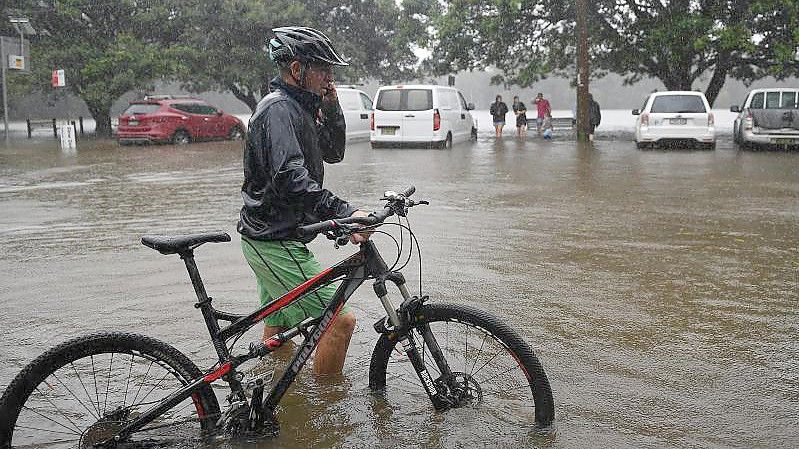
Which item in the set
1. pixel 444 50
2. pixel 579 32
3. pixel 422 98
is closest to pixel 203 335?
pixel 422 98

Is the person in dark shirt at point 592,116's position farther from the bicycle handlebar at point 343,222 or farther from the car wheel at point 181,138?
the bicycle handlebar at point 343,222

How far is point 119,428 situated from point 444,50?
29792mm

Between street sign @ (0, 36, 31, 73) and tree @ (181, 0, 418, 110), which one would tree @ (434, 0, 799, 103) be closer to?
tree @ (181, 0, 418, 110)

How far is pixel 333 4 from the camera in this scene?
4062 centimetres

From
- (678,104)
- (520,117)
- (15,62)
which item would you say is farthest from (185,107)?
(678,104)

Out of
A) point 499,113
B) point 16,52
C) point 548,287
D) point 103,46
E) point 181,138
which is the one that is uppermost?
point 103,46

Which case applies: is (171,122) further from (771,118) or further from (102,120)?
(771,118)

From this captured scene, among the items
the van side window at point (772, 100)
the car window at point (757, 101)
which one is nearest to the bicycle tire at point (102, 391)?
the van side window at point (772, 100)

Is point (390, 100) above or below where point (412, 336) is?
above

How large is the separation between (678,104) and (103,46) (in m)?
22.3

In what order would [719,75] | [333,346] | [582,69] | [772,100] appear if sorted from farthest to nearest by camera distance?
1. [719,75]
2. [582,69]
3. [772,100]
4. [333,346]

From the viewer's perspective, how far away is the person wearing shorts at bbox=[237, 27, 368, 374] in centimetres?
384

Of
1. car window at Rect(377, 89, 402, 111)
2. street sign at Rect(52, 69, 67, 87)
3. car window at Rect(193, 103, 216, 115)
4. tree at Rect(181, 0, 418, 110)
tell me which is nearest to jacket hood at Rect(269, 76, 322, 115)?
car window at Rect(377, 89, 402, 111)

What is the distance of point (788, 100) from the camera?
2228cm
